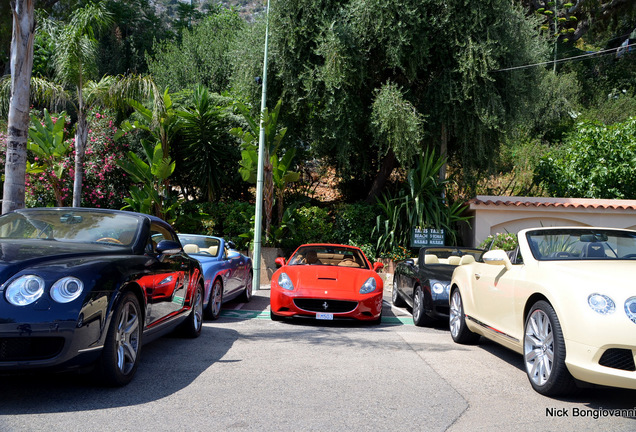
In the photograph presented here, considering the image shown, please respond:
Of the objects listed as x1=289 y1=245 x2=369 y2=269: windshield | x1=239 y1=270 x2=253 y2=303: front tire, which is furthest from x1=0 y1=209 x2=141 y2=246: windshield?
x1=239 y1=270 x2=253 y2=303: front tire

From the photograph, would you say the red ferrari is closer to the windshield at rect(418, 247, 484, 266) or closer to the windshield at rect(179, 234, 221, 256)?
the windshield at rect(418, 247, 484, 266)

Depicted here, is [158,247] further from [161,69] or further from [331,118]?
[161,69]

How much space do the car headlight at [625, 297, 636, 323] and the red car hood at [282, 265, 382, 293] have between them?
501cm

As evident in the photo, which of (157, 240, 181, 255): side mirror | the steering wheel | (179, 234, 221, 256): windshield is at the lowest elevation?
(179, 234, 221, 256): windshield

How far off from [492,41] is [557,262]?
533 inches

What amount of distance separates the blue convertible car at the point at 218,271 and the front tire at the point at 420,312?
3.24m

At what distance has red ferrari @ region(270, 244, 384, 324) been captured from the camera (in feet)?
29.1

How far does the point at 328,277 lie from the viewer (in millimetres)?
9328

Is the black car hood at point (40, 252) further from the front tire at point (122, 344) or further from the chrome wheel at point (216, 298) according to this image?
the chrome wheel at point (216, 298)

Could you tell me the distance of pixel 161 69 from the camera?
2862cm

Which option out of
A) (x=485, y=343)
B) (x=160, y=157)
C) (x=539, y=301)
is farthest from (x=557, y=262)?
(x=160, y=157)

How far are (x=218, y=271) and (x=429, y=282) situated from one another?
3.42m

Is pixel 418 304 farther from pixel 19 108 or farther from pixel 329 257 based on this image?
pixel 19 108

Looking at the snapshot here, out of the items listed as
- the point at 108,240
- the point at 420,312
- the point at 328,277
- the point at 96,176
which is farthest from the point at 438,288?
the point at 96,176
